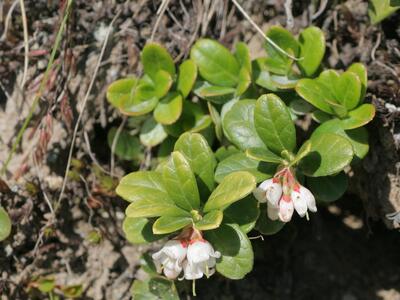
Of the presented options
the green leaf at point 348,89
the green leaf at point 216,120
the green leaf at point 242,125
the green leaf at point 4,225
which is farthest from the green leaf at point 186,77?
the green leaf at point 4,225

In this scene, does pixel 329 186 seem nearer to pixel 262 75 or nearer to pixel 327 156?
pixel 327 156

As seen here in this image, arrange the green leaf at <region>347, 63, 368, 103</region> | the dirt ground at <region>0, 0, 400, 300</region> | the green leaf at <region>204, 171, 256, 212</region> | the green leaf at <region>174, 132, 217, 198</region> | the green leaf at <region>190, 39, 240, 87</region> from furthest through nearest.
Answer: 1. the dirt ground at <region>0, 0, 400, 300</region>
2. the green leaf at <region>190, 39, 240, 87</region>
3. the green leaf at <region>347, 63, 368, 103</region>
4. the green leaf at <region>174, 132, 217, 198</region>
5. the green leaf at <region>204, 171, 256, 212</region>

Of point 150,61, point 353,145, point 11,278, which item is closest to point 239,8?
point 150,61

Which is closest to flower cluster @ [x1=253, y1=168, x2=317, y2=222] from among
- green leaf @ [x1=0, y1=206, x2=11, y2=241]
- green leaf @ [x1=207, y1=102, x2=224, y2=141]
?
green leaf @ [x1=207, y1=102, x2=224, y2=141]

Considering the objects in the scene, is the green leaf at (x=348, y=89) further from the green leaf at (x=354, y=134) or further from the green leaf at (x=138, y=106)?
the green leaf at (x=138, y=106)

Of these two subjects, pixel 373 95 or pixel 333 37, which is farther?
pixel 333 37

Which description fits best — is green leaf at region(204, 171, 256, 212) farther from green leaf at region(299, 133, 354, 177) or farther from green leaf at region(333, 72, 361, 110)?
green leaf at region(333, 72, 361, 110)

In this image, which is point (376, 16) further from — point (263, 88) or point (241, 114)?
point (241, 114)
